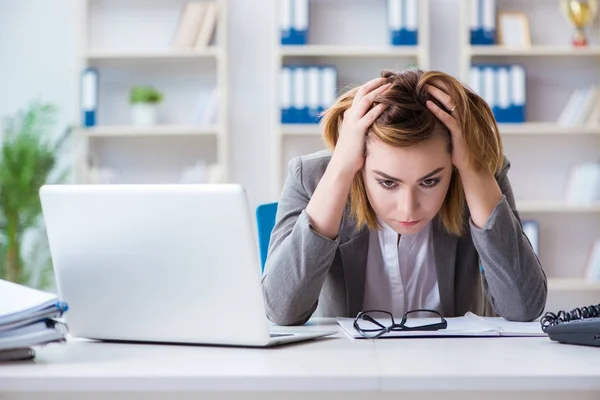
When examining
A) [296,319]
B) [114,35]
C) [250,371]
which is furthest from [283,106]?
[250,371]

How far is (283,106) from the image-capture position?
13.0ft

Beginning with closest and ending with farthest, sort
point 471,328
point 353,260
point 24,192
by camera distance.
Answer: point 471,328
point 353,260
point 24,192

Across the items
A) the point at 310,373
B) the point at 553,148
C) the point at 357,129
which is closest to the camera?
the point at 310,373

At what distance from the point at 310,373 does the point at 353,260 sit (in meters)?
0.73

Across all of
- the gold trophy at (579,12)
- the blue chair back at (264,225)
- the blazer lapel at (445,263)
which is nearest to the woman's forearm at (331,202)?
the blazer lapel at (445,263)

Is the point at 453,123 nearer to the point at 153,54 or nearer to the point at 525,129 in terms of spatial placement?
the point at 525,129

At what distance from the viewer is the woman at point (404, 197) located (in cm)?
141

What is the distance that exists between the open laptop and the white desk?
2.0 inches

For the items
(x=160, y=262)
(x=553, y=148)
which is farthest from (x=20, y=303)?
(x=553, y=148)

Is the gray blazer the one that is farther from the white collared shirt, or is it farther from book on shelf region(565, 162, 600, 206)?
book on shelf region(565, 162, 600, 206)

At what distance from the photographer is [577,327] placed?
1.17 meters

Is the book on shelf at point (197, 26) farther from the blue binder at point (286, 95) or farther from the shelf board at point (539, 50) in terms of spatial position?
the shelf board at point (539, 50)

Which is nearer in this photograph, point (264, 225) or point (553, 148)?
point (264, 225)

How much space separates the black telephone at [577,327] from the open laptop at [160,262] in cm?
37
